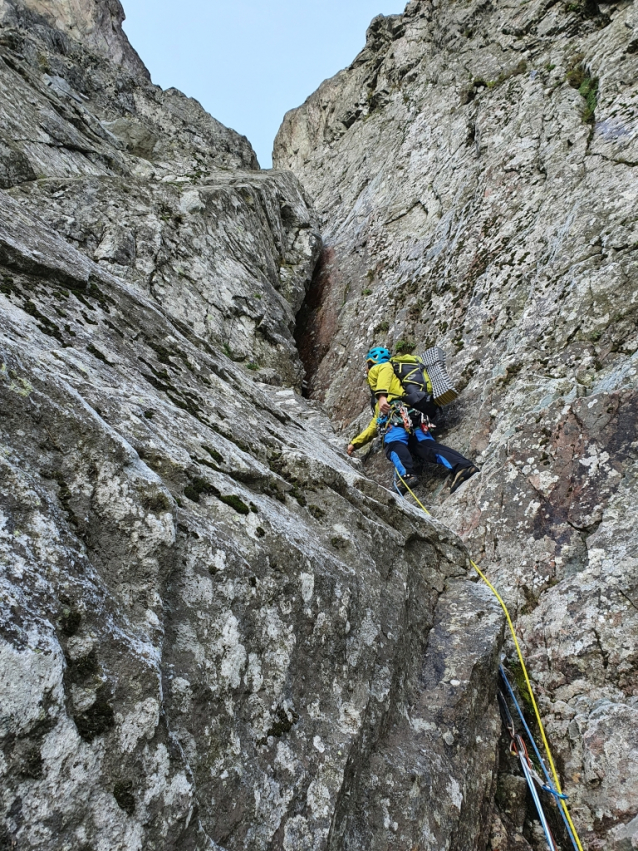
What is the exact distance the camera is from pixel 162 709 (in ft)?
9.23

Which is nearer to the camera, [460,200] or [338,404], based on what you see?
[338,404]

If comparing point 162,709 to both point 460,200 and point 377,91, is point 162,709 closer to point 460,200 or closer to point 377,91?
point 460,200

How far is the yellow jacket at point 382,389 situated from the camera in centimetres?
1052

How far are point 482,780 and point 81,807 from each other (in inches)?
149

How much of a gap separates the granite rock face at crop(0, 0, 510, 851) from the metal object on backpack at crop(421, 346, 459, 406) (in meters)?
3.05

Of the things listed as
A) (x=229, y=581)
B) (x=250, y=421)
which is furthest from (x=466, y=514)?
(x=229, y=581)

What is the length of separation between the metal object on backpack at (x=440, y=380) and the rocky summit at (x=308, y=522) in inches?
21.1

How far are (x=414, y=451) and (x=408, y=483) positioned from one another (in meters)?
0.69

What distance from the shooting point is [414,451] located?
9883 millimetres

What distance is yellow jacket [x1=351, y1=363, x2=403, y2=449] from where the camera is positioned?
34.5ft

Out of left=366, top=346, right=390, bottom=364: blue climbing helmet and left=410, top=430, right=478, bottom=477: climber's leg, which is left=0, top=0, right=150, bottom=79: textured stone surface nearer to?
left=366, top=346, right=390, bottom=364: blue climbing helmet

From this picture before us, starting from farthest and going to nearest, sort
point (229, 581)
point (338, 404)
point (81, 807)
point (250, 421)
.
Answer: point (338, 404) → point (250, 421) → point (229, 581) → point (81, 807)

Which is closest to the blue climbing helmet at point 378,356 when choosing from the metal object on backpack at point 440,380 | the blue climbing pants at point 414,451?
the metal object on backpack at point 440,380

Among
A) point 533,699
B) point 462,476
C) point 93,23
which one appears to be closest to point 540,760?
point 533,699
